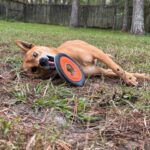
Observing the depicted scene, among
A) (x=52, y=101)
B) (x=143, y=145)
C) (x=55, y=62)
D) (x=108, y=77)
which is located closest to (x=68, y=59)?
(x=55, y=62)

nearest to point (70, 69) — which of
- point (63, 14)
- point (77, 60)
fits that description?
point (77, 60)

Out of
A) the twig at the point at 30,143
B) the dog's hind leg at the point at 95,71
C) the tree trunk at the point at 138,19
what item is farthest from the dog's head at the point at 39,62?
the tree trunk at the point at 138,19

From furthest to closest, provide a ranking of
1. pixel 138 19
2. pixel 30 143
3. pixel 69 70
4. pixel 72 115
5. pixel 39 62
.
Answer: pixel 138 19, pixel 39 62, pixel 69 70, pixel 72 115, pixel 30 143

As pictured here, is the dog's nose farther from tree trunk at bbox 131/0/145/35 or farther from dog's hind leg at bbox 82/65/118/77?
tree trunk at bbox 131/0/145/35

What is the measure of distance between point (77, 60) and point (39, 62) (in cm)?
58

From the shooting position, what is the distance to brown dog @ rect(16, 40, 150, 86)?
482 cm

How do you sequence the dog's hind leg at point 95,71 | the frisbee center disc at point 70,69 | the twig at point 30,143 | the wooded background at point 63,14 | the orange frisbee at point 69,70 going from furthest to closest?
the wooded background at point 63,14
the dog's hind leg at point 95,71
the frisbee center disc at point 70,69
the orange frisbee at point 69,70
the twig at point 30,143

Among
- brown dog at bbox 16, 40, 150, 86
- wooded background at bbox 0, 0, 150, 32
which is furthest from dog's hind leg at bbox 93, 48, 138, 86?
wooded background at bbox 0, 0, 150, 32

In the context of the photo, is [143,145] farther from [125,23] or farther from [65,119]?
[125,23]

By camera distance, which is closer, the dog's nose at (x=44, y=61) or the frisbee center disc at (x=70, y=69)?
the frisbee center disc at (x=70, y=69)

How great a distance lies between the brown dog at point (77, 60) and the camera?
15.8 feet

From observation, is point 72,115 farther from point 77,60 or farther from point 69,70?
point 77,60

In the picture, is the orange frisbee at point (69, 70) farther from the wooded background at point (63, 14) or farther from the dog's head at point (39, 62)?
the wooded background at point (63, 14)

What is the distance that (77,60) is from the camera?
17.1 feet
